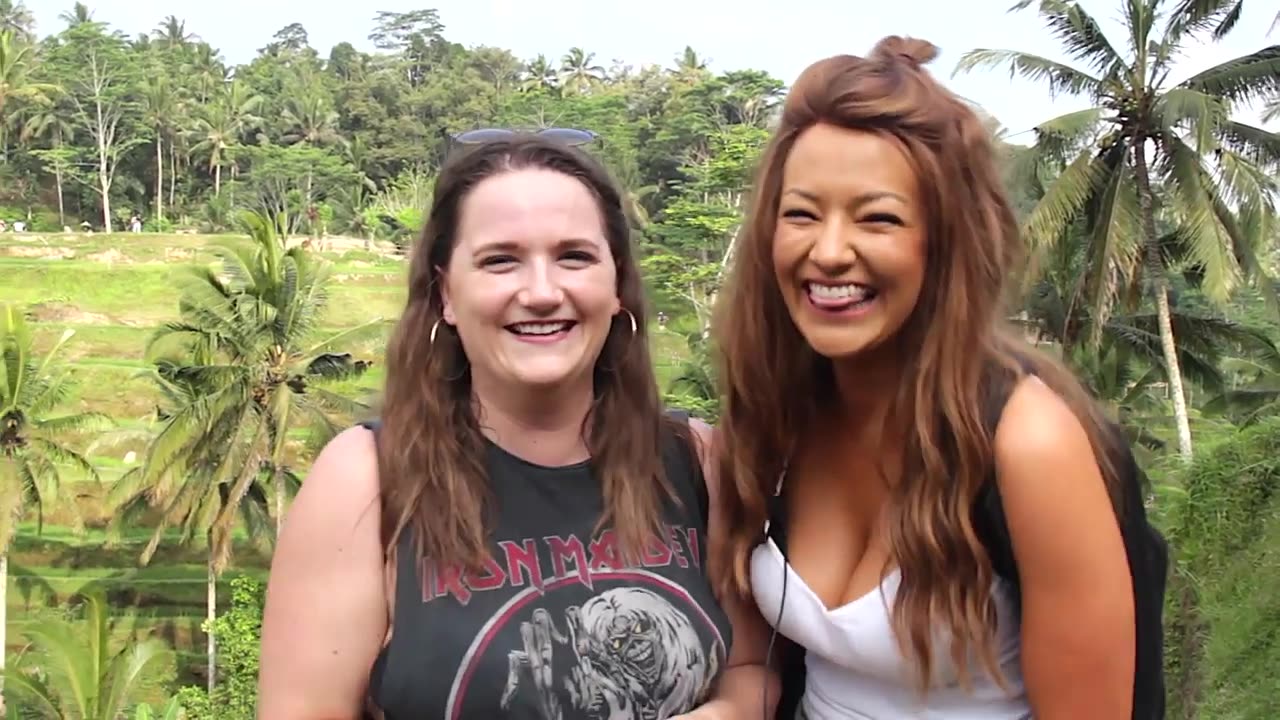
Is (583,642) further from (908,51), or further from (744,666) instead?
(908,51)

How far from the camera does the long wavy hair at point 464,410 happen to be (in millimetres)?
1692

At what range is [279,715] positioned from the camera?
1649 mm

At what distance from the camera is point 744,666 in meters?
1.89

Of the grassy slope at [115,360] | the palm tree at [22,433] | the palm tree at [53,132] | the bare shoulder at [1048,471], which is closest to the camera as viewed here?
the bare shoulder at [1048,471]

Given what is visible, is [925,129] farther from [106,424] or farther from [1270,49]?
[106,424]

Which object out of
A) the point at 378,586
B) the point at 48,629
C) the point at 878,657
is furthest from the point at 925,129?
the point at 48,629

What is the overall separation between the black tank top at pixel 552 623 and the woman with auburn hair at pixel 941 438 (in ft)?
0.67

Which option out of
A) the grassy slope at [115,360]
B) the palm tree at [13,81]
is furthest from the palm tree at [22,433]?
the palm tree at [13,81]

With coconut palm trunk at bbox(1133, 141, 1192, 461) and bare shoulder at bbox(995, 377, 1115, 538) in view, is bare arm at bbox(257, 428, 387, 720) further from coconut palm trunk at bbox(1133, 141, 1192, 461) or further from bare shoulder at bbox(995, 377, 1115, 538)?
coconut palm trunk at bbox(1133, 141, 1192, 461)

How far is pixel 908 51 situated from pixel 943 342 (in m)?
0.41

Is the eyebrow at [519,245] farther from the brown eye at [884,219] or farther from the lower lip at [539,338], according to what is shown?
the brown eye at [884,219]

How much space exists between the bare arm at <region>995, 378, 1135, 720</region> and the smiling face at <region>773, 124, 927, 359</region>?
22cm

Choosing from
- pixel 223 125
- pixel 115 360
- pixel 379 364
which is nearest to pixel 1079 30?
pixel 379 364

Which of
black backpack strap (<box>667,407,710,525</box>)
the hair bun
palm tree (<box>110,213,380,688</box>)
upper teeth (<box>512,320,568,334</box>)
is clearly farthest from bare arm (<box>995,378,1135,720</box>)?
palm tree (<box>110,213,380,688</box>)
